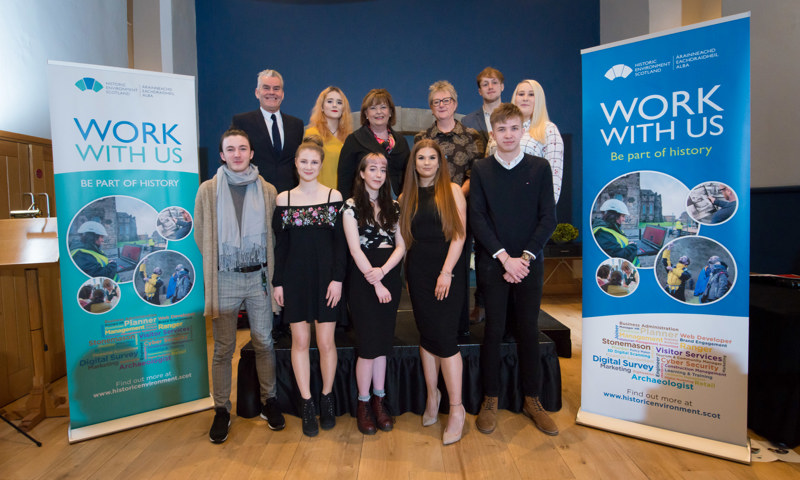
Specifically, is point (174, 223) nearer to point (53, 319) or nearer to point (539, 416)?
point (53, 319)

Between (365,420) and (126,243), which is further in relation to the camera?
(126,243)

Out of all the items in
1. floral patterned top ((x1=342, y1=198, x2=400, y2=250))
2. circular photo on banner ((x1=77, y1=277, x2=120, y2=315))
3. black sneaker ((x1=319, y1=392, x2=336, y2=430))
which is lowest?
black sneaker ((x1=319, y1=392, x2=336, y2=430))

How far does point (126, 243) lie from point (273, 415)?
49.6 inches

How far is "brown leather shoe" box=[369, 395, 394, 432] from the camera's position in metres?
2.40

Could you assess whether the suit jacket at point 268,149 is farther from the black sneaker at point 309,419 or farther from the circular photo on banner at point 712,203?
the circular photo on banner at point 712,203

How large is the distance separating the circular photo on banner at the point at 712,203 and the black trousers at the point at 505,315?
29.5 inches

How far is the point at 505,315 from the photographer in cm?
237

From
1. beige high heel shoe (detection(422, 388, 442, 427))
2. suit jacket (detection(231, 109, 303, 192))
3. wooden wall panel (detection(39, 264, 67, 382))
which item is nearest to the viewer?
beige high heel shoe (detection(422, 388, 442, 427))

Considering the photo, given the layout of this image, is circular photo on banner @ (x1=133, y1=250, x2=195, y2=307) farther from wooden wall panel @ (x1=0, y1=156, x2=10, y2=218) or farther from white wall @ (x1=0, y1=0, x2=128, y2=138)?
white wall @ (x1=0, y1=0, x2=128, y2=138)

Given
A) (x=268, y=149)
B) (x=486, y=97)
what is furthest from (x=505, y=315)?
(x=268, y=149)

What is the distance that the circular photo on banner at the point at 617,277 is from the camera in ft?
7.60

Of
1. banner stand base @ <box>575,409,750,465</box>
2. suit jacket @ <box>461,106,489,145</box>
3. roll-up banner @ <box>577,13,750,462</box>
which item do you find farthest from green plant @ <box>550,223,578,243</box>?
banner stand base @ <box>575,409,750,465</box>

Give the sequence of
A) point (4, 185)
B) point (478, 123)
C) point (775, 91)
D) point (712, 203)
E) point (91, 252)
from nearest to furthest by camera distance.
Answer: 1. point (712, 203)
2. point (91, 252)
3. point (478, 123)
4. point (4, 185)
5. point (775, 91)

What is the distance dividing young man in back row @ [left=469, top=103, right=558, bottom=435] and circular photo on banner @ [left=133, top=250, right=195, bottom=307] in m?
1.70
